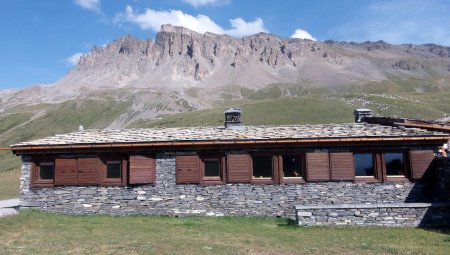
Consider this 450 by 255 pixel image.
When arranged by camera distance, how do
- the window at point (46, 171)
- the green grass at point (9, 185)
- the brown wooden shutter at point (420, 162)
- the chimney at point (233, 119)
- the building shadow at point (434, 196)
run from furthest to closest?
the green grass at point (9, 185)
the chimney at point (233, 119)
the window at point (46, 171)
the brown wooden shutter at point (420, 162)
the building shadow at point (434, 196)

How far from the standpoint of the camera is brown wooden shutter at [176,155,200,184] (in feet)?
57.2

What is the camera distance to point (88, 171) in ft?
58.9

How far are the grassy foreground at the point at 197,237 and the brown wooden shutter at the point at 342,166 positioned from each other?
2995 mm

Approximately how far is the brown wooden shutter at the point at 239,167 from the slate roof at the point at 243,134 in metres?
0.87

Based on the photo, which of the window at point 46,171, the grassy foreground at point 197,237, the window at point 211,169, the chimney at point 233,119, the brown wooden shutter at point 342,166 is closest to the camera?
the grassy foreground at point 197,237

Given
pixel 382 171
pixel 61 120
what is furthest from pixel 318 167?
pixel 61 120

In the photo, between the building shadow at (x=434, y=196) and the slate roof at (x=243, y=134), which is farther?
the slate roof at (x=243, y=134)

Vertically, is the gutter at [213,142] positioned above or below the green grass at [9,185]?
above

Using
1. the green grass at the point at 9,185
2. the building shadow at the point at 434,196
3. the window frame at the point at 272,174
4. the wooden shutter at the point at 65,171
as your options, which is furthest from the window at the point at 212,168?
the green grass at the point at 9,185

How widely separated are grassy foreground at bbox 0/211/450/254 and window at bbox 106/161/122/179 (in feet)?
7.21

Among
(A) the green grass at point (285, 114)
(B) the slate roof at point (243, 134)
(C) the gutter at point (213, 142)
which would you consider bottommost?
(C) the gutter at point (213, 142)

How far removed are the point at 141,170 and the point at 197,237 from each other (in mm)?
5741

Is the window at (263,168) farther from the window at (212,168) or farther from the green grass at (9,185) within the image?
the green grass at (9,185)

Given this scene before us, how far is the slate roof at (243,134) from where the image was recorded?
1706cm
